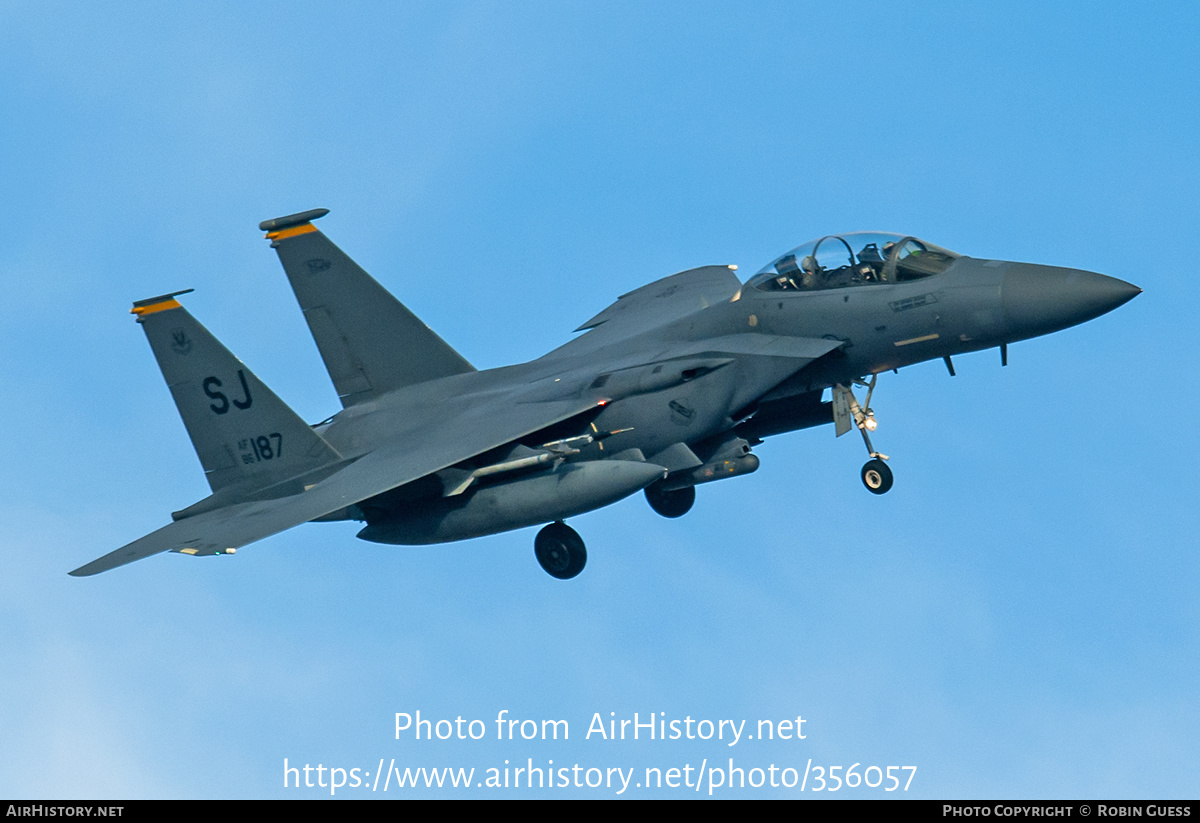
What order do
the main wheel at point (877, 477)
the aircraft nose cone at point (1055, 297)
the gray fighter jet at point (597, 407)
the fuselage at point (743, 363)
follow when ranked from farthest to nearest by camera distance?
the main wheel at point (877, 477) < the gray fighter jet at point (597, 407) < the fuselage at point (743, 363) < the aircraft nose cone at point (1055, 297)

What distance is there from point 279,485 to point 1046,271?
31.5ft

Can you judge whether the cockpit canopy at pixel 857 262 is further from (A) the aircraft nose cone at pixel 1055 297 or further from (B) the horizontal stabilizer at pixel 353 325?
(B) the horizontal stabilizer at pixel 353 325

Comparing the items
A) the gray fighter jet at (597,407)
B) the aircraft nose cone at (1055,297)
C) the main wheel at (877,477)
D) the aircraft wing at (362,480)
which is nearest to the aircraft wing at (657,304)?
the gray fighter jet at (597,407)

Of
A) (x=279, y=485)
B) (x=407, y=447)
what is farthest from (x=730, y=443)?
(x=279, y=485)

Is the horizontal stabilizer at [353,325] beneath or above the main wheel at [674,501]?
above

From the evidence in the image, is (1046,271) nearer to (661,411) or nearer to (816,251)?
(816,251)

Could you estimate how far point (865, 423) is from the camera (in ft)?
62.2

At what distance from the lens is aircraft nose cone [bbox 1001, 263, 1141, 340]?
17406mm

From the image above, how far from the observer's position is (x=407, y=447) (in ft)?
65.0

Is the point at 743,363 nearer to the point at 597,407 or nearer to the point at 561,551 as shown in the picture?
the point at 597,407

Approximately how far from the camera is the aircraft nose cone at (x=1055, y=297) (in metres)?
17.4

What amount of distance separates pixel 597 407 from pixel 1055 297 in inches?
214

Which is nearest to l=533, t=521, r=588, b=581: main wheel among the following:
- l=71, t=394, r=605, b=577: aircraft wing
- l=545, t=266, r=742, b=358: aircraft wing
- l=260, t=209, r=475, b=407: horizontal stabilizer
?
l=71, t=394, r=605, b=577: aircraft wing

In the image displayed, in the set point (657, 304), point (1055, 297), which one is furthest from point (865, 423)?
point (657, 304)
